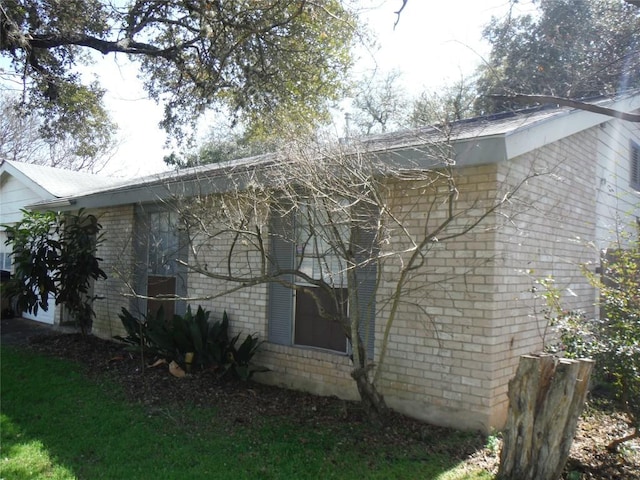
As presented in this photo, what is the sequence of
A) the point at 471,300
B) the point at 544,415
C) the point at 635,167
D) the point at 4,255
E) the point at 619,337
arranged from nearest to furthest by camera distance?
1. the point at 544,415
2. the point at 619,337
3. the point at 471,300
4. the point at 635,167
5. the point at 4,255

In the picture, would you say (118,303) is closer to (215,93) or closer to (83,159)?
(215,93)

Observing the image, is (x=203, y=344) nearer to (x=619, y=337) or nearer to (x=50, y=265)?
(x=50, y=265)

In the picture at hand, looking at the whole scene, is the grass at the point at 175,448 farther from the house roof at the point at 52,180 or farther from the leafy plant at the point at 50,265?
the house roof at the point at 52,180

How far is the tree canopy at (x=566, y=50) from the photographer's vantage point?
1261cm

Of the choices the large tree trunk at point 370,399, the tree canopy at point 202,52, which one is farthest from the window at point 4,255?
the large tree trunk at point 370,399

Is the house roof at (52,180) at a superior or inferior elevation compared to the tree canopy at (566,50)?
inferior

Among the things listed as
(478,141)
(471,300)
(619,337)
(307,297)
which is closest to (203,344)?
(307,297)

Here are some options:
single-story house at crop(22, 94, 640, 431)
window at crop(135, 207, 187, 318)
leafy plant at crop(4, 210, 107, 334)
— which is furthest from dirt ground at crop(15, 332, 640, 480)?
leafy plant at crop(4, 210, 107, 334)

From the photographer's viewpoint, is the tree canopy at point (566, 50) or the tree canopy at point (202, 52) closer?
the tree canopy at point (202, 52)

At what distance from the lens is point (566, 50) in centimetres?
1742

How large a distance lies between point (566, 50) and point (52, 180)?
16.4 m

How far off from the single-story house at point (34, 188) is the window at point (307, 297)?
6.80m

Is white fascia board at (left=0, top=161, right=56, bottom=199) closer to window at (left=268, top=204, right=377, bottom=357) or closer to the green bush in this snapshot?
the green bush

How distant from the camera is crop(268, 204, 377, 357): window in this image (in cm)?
653
